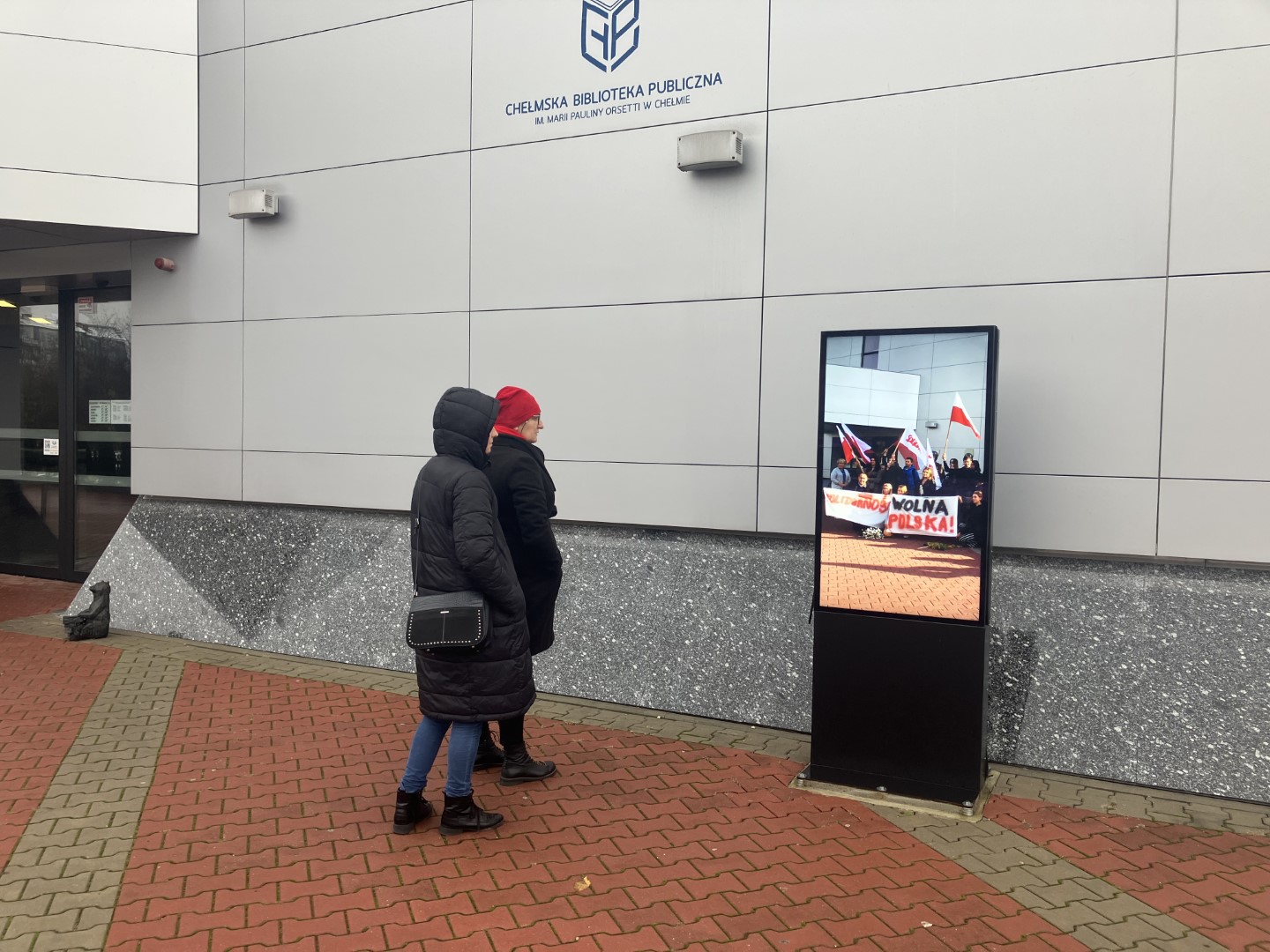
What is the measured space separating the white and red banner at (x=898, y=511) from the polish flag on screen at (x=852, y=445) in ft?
0.60

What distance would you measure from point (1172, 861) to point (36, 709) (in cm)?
622

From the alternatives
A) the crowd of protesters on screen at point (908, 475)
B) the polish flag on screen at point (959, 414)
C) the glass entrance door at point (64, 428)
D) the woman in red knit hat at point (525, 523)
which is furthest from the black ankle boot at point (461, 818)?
the glass entrance door at point (64, 428)

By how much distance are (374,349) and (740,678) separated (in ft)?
12.4

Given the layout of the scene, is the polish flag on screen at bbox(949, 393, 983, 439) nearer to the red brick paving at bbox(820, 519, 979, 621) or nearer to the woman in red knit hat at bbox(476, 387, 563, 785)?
the red brick paving at bbox(820, 519, 979, 621)

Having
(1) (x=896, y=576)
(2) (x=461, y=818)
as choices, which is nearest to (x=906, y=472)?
(1) (x=896, y=576)

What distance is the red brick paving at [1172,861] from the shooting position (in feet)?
11.7

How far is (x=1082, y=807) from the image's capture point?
4.62 m

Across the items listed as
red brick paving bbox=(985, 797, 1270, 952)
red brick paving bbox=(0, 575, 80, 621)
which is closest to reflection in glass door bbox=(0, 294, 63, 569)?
red brick paving bbox=(0, 575, 80, 621)

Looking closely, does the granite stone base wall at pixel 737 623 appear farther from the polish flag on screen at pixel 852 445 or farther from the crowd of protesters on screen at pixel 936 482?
the polish flag on screen at pixel 852 445

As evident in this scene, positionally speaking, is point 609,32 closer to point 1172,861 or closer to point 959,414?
point 959,414

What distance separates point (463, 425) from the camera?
162 inches

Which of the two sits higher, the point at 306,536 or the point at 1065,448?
the point at 1065,448

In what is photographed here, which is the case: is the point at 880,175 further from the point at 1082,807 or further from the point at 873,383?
the point at 1082,807

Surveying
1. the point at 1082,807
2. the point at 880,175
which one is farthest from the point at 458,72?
the point at 1082,807
